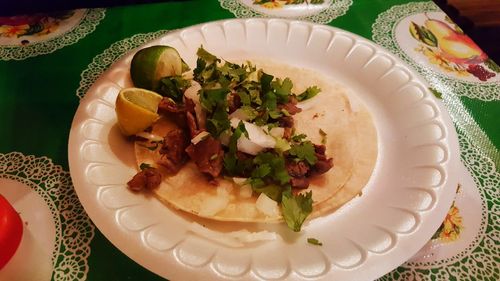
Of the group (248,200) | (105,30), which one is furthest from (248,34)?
(248,200)

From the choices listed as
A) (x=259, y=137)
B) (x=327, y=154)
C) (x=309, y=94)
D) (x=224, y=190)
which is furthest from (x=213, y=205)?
(x=309, y=94)

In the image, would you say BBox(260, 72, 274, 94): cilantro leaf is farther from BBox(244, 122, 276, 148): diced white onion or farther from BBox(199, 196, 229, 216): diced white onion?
BBox(199, 196, 229, 216): diced white onion

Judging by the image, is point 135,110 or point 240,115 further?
point 240,115

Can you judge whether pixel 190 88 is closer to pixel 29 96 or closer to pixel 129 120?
pixel 129 120

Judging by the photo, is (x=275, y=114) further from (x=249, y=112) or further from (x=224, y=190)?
(x=224, y=190)

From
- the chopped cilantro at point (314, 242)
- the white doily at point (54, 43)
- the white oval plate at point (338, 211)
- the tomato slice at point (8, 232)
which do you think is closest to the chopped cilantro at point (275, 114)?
the white oval plate at point (338, 211)

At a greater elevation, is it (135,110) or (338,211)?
(135,110)
